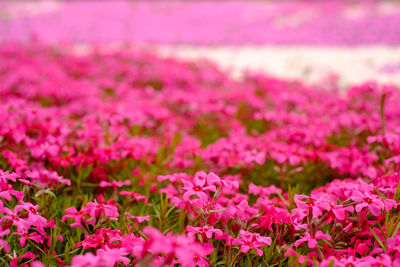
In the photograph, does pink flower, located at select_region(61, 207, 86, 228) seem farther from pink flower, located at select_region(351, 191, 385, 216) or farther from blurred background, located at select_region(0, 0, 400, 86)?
blurred background, located at select_region(0, 0, 400, 86)

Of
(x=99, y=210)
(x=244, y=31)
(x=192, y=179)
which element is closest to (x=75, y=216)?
(x=99, y=210)

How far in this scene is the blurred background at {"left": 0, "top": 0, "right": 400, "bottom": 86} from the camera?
941 cm

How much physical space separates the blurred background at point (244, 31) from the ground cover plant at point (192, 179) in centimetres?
249

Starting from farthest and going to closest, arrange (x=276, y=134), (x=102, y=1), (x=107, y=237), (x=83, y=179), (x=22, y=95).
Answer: (x=102, y=1), (x=22, y=95), (x=276, y=134), (x=83, y=179), (x=107, y=237)

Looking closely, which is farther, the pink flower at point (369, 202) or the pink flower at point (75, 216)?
the pink flower at point (75, 216)

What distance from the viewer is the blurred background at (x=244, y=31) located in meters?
9.41

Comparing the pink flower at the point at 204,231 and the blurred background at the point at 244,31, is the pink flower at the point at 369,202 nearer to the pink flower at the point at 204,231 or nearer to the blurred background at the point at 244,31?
the pink flower at the point at 204,231

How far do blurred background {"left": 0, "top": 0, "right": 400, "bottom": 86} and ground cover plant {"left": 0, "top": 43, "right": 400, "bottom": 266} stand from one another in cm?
249

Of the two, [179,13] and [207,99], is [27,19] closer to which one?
[179,13]

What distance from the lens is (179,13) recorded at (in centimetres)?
2114

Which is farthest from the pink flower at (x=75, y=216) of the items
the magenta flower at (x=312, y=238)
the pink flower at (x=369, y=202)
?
the pink flower at (x=369, y=202)

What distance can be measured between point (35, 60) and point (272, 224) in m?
7.86

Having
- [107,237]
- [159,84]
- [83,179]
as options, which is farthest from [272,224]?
[159,84]

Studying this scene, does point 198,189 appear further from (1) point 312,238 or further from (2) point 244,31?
(2) point 244,31
